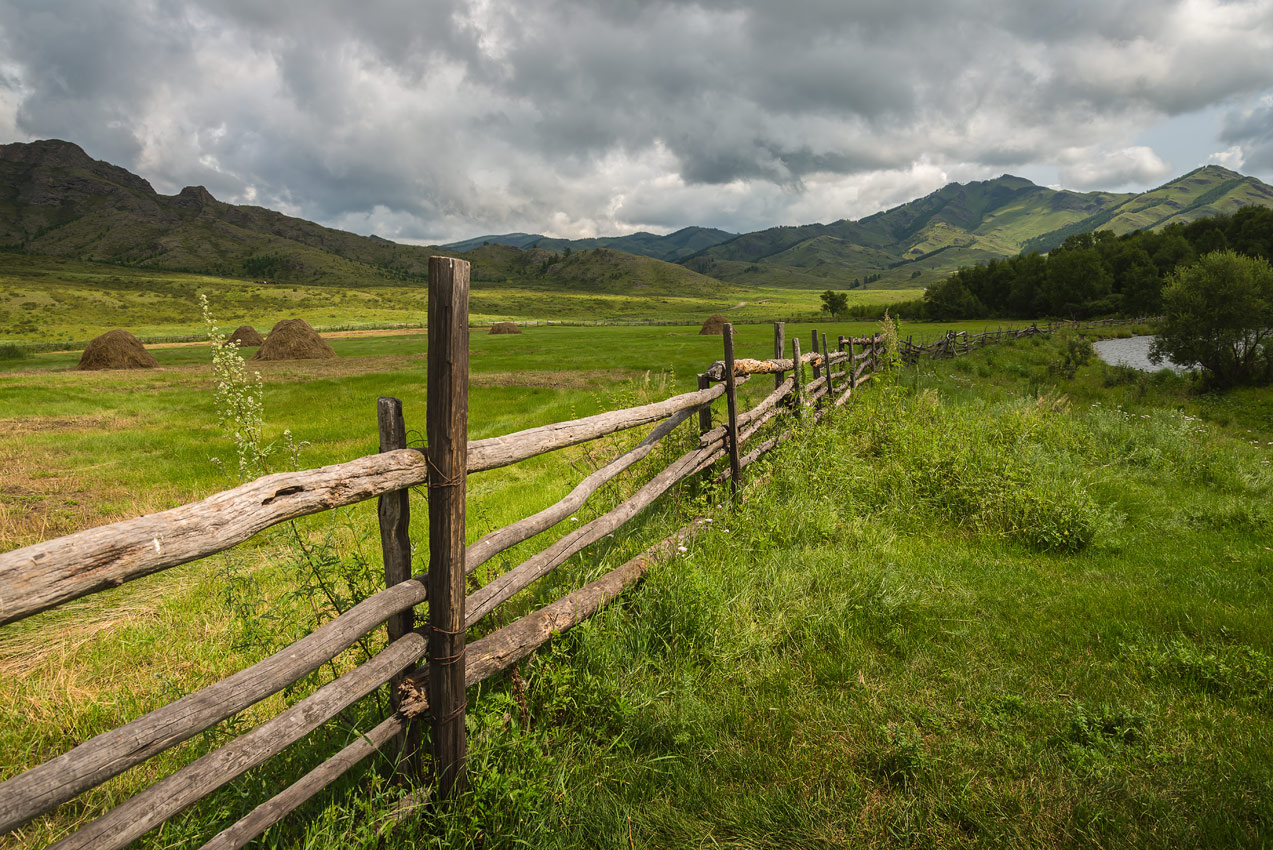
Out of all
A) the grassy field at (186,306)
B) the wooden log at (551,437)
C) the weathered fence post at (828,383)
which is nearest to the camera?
the wooden log at (551,437)

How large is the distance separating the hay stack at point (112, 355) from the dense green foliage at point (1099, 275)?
83.7 m

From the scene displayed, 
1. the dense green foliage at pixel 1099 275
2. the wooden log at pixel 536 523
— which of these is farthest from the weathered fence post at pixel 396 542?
the dense green foliage at pixel 1099 275

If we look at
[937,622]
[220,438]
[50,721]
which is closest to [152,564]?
[50,721]

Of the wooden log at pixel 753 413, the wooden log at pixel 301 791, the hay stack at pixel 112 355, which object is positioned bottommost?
the wooden log at pixel 301 791

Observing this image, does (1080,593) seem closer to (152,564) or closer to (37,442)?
(152,564)

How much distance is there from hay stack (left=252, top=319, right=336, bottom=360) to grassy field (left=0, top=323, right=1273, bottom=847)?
31.4 meters

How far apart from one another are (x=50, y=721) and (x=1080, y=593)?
7414 millimetres

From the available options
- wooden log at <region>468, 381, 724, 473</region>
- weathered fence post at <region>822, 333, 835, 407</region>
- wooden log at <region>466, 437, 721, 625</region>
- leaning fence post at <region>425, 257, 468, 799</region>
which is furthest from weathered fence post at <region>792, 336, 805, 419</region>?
leaning fence post at <region>425, 257, 468, 799</region>

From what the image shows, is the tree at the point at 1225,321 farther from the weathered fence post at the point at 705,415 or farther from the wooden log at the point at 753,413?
the weathered fence post at the point at 705,415

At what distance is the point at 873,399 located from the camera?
1100cm

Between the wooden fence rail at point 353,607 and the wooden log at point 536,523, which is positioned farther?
the wooden log at point 536,523

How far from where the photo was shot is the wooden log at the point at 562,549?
314 centimetres

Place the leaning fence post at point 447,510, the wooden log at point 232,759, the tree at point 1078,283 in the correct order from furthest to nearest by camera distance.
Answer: the tree at point 1078,283, the leaning fence post at point 447,510, the wooden log at point 232,759

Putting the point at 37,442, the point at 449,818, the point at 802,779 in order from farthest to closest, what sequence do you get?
the point at 37,442 < the point at 802,779 < the point at 449,818
